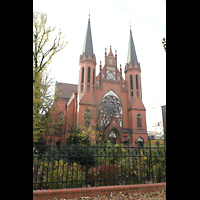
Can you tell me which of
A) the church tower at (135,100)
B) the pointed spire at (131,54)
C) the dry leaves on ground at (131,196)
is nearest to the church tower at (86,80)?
the church tower at (135,100)

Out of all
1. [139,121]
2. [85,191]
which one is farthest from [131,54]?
[85,191]

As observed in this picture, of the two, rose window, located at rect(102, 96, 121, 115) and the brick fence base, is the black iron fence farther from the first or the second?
rose window, located at rect(102, 96, 121, 115)

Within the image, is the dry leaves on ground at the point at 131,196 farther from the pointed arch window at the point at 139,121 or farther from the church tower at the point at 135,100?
the pointed arch window at the point at 139,121

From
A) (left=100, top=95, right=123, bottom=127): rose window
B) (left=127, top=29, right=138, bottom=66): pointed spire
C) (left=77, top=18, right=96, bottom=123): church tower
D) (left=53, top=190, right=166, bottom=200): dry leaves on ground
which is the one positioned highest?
(left=127, top=29, right=138, bottom=66): pointed spire

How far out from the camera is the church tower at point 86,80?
26734 millimetres

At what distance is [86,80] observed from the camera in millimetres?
28266

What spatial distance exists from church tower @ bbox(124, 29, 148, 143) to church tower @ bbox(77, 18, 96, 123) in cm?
723

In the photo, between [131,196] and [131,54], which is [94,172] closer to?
[131,196]

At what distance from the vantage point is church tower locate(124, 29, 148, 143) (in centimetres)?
2845

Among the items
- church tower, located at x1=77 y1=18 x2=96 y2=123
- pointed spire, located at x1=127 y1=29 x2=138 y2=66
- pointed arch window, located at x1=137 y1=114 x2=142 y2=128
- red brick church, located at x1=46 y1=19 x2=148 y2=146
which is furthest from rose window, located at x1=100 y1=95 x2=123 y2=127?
pointed spire, located at x1=127 y1=29 x2=138 y2=66
